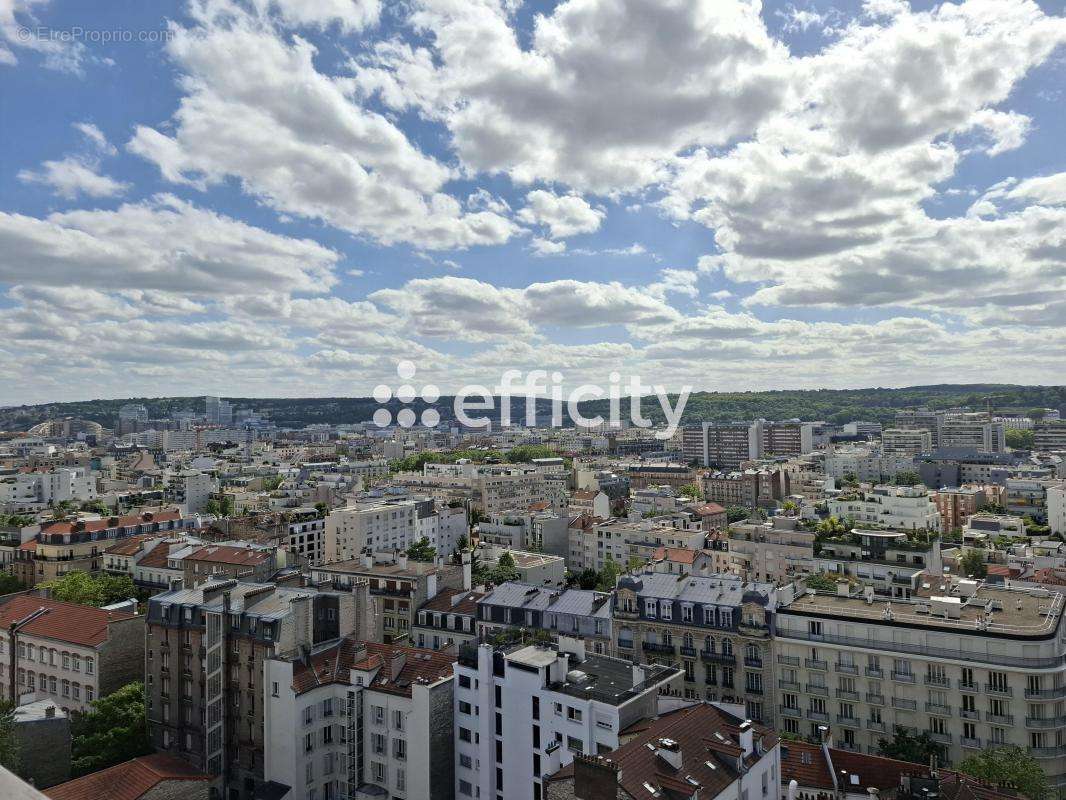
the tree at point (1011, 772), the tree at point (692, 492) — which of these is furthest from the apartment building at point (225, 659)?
the tree at point (692, 492)

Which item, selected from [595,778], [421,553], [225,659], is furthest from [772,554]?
[595,778]

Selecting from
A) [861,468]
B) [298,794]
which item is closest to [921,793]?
[298,794]

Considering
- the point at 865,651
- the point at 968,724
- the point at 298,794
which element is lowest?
the point at 298,794

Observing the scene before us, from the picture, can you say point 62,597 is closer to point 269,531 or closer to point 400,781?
point 269,531

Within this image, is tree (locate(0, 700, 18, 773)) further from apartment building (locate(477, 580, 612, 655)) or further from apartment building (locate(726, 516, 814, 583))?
apartment building (locate(726, 516, 814, 583))

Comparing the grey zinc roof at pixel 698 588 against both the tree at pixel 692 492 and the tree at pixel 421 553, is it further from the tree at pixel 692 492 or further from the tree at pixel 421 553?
the tree at pixel 692 492

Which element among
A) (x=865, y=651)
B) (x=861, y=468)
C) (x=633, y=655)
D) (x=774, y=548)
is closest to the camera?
(x=865, y=651)

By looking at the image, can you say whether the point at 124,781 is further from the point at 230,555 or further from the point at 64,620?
the point at 230,555
